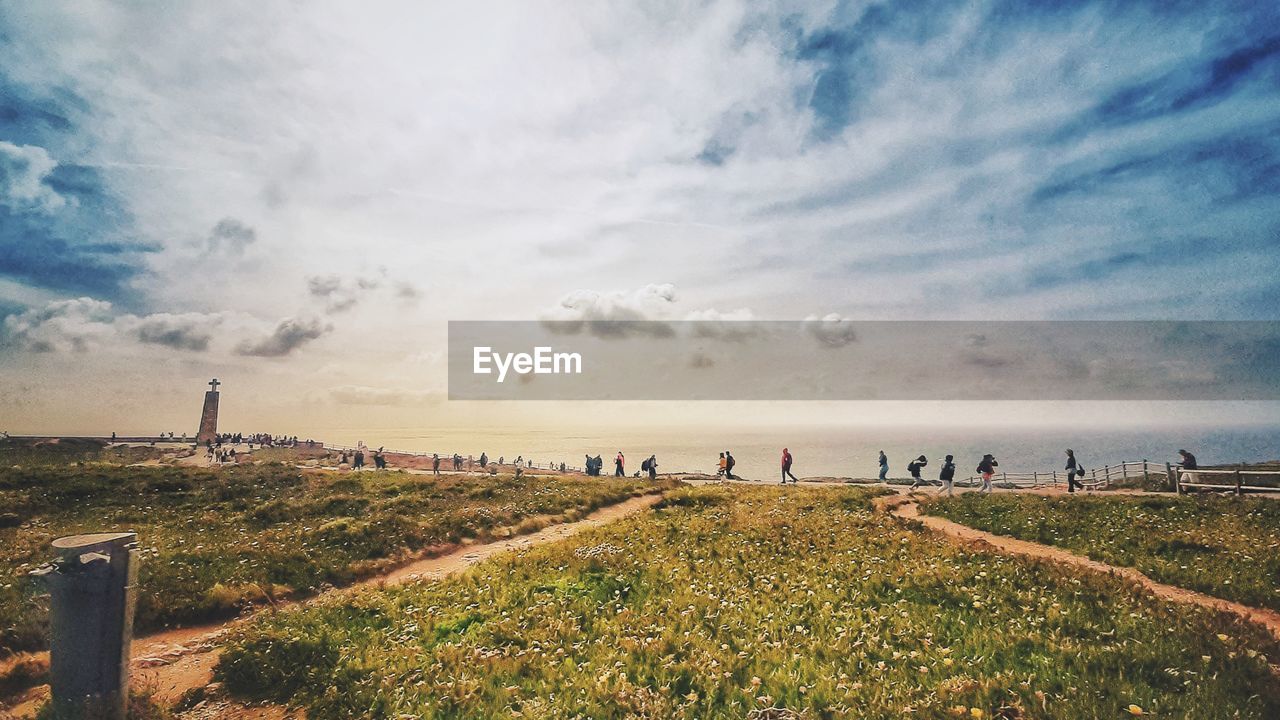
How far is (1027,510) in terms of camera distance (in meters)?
23.3

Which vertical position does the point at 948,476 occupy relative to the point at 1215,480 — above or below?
below

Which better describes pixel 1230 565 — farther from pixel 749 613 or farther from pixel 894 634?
pixel 749 613

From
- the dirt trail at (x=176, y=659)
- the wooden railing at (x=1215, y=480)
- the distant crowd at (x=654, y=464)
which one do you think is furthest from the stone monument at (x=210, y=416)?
the wooden railing at (x=1215, y=480)

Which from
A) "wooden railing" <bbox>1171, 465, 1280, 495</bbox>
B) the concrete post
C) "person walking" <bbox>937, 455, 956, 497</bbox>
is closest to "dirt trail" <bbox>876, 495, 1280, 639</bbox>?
"person walking" <bbox>937, 455, 956, 497</bbox>

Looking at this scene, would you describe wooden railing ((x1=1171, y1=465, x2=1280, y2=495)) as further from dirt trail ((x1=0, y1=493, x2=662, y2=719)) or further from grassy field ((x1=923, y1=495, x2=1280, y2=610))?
dirt trail ((x1=0, y1=493, x2=662, y2=719))

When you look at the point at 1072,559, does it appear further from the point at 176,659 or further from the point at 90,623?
the point at 176,659

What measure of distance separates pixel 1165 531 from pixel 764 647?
57.8ft

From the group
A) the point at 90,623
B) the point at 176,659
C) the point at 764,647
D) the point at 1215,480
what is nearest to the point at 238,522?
the point at 176,659

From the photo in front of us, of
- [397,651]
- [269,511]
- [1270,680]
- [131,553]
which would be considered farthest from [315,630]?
[269,511]

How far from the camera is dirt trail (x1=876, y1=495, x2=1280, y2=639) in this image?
10.8 m

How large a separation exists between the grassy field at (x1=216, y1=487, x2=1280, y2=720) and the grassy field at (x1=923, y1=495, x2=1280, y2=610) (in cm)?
336

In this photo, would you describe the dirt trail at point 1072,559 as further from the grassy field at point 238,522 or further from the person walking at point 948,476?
the grassy field at point 238,522

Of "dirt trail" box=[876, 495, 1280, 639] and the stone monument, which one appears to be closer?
A: "dirt trail" box=[876, 495, 1280, 639]

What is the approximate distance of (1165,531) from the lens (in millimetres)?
18062
